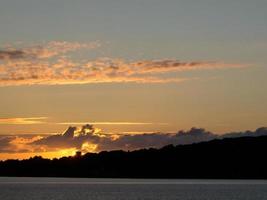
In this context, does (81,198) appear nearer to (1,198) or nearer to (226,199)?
(1,198)

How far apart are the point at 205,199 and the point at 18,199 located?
45494mm

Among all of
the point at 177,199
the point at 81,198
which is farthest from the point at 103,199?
the point at 177,199

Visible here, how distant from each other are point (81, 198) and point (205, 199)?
1208 inches

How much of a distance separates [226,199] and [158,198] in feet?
55.7

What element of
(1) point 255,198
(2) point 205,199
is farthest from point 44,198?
(1) point 255,198

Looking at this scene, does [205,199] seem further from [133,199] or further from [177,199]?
[133,199]

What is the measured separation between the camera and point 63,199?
174 metres

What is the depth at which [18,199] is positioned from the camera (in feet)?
568

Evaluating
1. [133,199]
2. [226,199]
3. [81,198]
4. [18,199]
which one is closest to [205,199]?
[226,199]

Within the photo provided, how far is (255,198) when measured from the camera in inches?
7215

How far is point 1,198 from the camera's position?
17800 centimetres

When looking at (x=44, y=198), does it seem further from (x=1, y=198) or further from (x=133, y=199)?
(x=133, y=199)

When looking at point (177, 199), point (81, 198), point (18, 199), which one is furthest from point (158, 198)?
point (18, 199)

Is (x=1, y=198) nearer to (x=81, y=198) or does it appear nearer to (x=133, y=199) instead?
(x=81, y=198)
